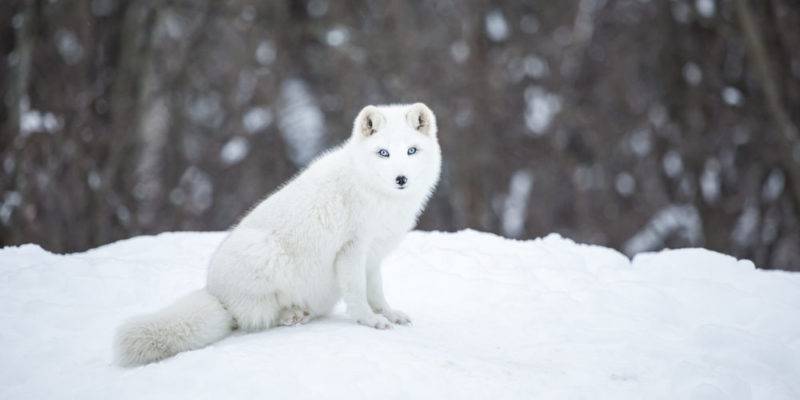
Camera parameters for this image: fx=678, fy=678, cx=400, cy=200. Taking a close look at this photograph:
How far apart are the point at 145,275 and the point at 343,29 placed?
33.7ft

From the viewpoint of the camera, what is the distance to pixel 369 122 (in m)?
4.57

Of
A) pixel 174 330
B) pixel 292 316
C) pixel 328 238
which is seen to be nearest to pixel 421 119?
pixel 328 238

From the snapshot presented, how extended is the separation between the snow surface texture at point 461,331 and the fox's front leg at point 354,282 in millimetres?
134

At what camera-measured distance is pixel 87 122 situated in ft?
44.9

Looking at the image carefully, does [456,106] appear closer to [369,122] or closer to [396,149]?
[369,122]

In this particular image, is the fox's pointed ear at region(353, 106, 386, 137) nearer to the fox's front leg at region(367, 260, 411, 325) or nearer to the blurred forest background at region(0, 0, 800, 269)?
the fox's front leg at region(367, 260, 411, 325)

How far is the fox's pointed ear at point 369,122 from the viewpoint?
452 cm

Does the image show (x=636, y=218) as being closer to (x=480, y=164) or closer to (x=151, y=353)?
(x=480, y=164)

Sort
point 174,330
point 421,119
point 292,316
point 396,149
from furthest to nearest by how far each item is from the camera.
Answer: point 421,119 < point 292,316 < point 396,149 < point 174,330

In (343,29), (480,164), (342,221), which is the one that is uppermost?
(343,29)

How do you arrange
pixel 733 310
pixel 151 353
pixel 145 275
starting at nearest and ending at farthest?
pixel 151 353, pixel 733 310, pixel 145 275

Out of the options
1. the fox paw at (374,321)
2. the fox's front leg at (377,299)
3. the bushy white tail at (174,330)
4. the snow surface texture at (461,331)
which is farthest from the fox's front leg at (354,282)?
the bushy white tail at (174,330)

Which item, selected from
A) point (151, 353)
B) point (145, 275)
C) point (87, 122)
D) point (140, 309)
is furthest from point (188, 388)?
point (87, 122)

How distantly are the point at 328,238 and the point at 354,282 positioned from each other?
339mm
